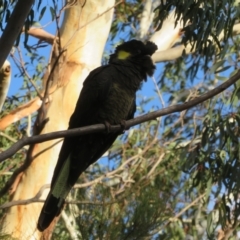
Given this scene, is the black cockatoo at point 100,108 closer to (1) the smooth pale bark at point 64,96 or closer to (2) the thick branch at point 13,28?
(2) the thick branch at point 13,28

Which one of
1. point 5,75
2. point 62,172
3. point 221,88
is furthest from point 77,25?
point 221,88

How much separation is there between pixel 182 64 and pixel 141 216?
4637 millimetres

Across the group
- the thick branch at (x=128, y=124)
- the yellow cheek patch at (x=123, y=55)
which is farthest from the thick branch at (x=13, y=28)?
the yellow cheek patch at (x=123, y=55)

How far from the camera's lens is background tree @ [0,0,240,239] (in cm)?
422

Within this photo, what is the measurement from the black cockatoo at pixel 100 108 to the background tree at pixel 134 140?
0.36 metres

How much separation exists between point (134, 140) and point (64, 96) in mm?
2227

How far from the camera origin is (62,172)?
3.38m

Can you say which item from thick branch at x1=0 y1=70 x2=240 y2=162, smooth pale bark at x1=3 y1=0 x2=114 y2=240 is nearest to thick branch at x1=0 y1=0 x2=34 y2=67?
thick branch at x1=0 y1=70 x2=240 y2=162

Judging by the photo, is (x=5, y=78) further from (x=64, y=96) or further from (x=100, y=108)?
(x=64, y=96)

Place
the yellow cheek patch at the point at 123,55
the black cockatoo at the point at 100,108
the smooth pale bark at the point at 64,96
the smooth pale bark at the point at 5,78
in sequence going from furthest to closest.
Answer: the smooth pale bark at the point at 64,96 < the smooth pale bark at the point at 5,78 < the yellow cheek patch at the point at 123,55 < the black cockatoo at the point at 100,108

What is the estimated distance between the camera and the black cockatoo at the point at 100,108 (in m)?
3.42

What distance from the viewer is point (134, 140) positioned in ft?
24.3

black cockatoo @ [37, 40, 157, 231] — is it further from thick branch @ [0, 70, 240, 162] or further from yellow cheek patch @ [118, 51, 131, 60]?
thick branch @ [0, 70, 240, 162]

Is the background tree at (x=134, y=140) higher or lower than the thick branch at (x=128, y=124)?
higher
